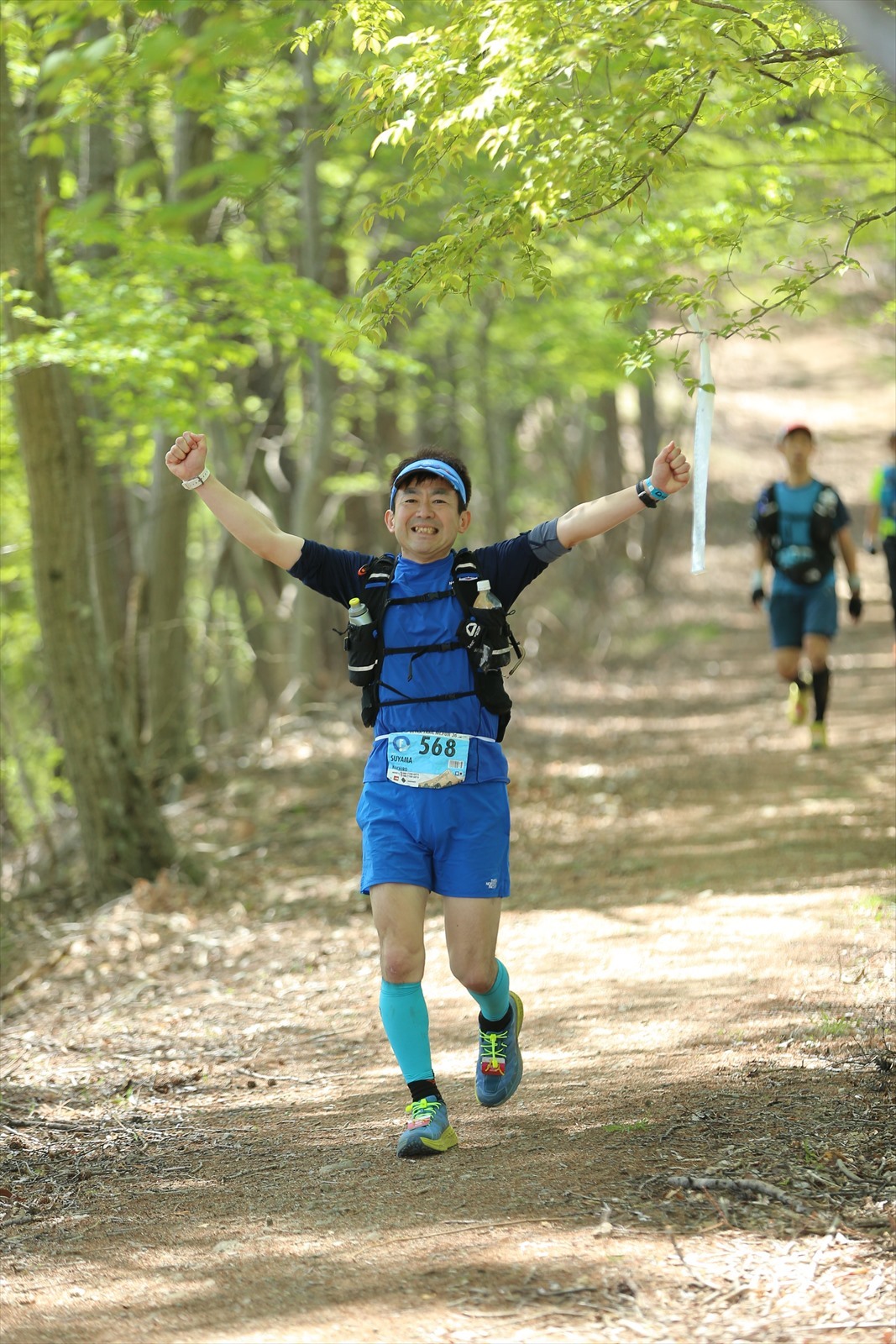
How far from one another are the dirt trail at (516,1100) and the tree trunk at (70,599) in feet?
1.72

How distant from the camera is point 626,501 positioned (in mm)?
4227

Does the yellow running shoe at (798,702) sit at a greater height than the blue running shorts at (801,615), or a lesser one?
lesser

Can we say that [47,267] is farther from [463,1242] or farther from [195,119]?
[463,1242]

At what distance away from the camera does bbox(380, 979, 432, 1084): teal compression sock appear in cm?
423

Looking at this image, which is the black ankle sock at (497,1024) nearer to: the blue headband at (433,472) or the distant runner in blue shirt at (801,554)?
the blue headband at (433,472)

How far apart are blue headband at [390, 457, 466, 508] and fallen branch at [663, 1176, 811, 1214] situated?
89.6 inches

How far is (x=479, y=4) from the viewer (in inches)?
165

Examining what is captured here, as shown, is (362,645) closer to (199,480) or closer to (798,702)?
(199,480)

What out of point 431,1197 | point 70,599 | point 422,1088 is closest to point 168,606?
point 70,599

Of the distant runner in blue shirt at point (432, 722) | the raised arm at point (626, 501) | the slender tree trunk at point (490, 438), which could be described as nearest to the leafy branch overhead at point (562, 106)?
the raised arm at point (626, 501)

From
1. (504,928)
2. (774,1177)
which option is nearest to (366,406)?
(504,928)

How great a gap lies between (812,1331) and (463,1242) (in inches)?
37.3

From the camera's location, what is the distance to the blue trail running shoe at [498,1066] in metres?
4.61

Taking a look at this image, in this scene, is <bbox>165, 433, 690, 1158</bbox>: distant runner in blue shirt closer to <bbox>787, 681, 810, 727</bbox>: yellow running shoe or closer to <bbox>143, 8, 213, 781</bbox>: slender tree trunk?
<bbox>787, 681, 810, 727</bbox>: yellow running shoe
